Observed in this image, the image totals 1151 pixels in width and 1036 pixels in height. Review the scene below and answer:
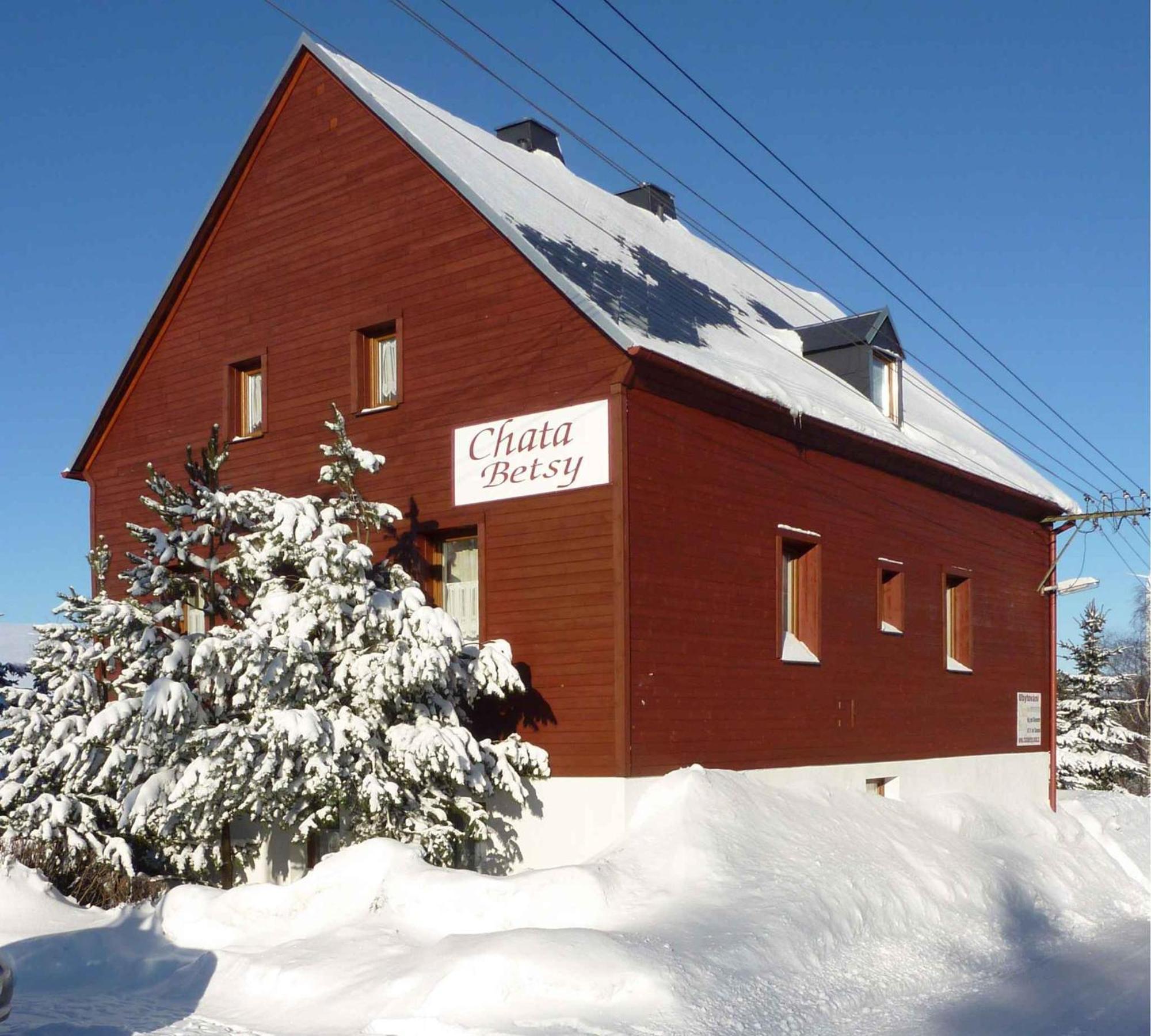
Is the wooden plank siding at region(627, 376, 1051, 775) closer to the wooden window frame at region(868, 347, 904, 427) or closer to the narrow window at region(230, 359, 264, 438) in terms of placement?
the wooden window frame at region(868, 347, 904, 427)

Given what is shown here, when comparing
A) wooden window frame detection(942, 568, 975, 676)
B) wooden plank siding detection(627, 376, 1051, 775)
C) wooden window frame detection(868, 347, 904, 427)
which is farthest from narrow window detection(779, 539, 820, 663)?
wooden window frame detection(942, 568, 975, 676)

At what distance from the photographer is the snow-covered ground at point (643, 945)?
396 inches

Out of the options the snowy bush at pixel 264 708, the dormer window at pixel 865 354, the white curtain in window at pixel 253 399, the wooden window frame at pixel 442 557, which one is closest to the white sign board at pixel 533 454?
the wooden window frame at pixel 442 557

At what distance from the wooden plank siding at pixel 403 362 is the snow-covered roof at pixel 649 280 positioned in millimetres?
317

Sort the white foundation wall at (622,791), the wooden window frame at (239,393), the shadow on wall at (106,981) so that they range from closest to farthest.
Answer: the shadow on wall at (106,981)
the white foundation wall at (622,791)
the wooden window frame at (239,393)

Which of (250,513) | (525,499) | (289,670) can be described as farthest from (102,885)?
(525,499)

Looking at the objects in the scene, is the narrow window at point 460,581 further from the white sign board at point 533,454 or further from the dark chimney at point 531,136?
the dark chimney at point 531,136

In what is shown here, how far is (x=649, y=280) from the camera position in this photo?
1847 centimetres

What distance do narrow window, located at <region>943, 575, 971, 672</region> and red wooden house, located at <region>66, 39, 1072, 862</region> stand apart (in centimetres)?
4

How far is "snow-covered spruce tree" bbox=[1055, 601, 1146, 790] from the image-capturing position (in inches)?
1462

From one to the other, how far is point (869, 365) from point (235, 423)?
959 centimetres

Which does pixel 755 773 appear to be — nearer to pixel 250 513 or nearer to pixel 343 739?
pixel 343 739

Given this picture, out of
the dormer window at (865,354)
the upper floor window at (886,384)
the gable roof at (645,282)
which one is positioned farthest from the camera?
the upper floor window at (886,384)

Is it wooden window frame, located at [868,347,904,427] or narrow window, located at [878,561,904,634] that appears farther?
wooden window frame, located at [868,347,904,427]
